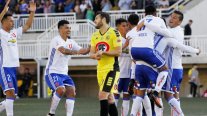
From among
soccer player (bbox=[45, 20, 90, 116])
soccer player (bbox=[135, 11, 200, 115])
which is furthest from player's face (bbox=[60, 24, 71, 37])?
soccer player (bbox=[135, 11, 200, 115])

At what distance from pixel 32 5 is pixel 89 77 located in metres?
22.5

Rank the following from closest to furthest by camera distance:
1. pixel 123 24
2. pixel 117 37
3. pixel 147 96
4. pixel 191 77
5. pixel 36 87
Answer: pixel 117 37 < pixel 147 96 < pixel 123 24 < pixel 191 77 < pixel 36 87

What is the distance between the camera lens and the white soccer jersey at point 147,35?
18.7 metres

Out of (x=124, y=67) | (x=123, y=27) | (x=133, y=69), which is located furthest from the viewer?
(x=124, y=67)

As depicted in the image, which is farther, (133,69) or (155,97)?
(133,69)

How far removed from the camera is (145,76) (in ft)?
62.2

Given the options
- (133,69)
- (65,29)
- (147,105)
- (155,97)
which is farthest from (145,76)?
(65,29)

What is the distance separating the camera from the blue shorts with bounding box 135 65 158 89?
62.0ft

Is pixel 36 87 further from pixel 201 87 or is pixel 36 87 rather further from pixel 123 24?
pixel 123 24

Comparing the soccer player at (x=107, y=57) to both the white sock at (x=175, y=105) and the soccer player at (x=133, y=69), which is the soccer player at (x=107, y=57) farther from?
the white sock at (x=175, y=105)

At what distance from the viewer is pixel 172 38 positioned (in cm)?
1891

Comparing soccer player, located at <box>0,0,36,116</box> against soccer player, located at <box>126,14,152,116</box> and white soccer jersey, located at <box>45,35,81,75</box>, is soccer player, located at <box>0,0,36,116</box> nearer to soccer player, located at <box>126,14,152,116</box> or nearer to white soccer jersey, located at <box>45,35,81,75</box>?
white soccer jersey, located at <box>45,35,81,75</box>

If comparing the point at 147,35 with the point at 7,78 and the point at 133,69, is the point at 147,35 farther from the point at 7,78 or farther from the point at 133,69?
the point at 7,78

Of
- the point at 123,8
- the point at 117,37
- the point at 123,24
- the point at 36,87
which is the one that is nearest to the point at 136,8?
the point at 123,8
